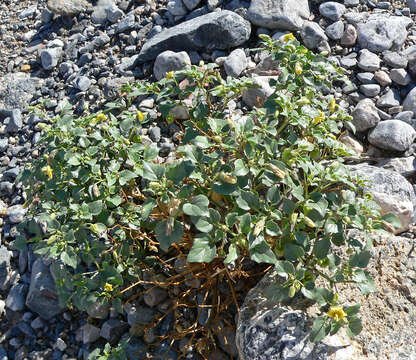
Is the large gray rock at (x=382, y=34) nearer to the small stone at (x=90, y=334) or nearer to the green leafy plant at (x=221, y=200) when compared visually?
the green leafy plant at (x=221, y=200)

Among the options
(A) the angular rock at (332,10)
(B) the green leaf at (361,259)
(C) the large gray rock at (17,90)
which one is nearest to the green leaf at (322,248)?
(B) the green leaf at (361,259)

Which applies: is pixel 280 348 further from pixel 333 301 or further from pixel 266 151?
pixel 266 151

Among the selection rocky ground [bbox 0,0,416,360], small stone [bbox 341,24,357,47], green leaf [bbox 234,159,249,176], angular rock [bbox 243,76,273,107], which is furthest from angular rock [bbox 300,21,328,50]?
green leaf [bbox 234,159,249,176]

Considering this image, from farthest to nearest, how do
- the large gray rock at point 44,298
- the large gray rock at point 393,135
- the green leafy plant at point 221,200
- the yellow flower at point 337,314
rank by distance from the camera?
the large gray rock at point 393,135 → the large gray rock at point 44,298 → the green leafy plant at point 221,200 → the yellow flower at point 337,314

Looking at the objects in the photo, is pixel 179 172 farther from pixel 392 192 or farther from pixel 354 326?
pixel 392 192

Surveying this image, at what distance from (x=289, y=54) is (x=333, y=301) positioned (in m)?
1.48

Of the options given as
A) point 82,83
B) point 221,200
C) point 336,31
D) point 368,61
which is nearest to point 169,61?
point 82,83

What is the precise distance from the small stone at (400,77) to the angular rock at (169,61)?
1.54 meters

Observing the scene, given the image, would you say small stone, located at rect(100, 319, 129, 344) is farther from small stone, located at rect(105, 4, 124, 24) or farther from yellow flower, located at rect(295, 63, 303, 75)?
small stone, located at rect(105, 4, 124, 24)

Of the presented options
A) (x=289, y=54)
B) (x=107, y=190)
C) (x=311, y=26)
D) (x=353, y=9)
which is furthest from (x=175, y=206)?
(x=353, y=9)

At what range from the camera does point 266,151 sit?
2.48 m

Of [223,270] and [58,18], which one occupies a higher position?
[58,18]

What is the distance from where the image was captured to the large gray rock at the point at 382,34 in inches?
154

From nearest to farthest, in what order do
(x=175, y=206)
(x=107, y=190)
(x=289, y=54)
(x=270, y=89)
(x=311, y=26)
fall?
(x=175, y=206), (x=107, y=190), (x=289, y=54), (x=270, y=89), (x=311, y=26)
